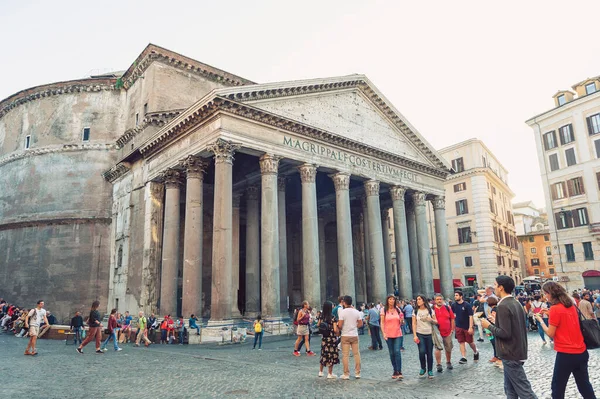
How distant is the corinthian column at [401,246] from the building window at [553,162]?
15885 mm

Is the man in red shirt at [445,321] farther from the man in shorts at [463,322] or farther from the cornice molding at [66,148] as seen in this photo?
the cornice molding at [66,148]

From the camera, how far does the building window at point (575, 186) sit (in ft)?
97.5

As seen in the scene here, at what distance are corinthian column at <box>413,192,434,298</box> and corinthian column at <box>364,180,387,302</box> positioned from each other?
158 inches

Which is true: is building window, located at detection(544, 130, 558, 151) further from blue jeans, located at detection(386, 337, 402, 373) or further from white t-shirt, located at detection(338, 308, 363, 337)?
white t-shirt, located at detection(338, 308, 363, 337)

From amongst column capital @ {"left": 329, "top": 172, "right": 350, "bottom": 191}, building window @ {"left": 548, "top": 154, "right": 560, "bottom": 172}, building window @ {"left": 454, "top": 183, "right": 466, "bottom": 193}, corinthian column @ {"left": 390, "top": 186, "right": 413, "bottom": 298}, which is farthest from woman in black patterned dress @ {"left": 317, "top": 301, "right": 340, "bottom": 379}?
building window @ {"left": 454, "top": 183, "right": 466, "bottom": 193}

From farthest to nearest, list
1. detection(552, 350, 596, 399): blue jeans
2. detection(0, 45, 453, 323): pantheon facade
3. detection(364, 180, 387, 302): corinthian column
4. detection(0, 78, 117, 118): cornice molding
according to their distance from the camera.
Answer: detection(0, 78, 117, 118): cornice molding
detection(364, 180, 387, 302): corinthian column
detection(0, 45, 453, 323): pantheon facade
detection(552, 350, 596, 399): blue jeans

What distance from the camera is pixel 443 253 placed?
24.7 metres

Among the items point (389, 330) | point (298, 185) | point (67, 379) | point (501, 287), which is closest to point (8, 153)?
point (298, 185)

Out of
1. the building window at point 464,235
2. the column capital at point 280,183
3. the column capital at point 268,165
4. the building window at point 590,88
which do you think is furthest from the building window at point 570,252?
the column capital at point 268,165

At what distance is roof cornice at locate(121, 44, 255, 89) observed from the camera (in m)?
22.9

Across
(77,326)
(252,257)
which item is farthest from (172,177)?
(77,326)

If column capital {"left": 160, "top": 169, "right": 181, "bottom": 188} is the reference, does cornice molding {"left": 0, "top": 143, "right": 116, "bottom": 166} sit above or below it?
above

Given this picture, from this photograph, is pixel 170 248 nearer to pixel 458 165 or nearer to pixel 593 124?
pixel 458 165

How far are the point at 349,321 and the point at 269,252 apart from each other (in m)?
8.87
